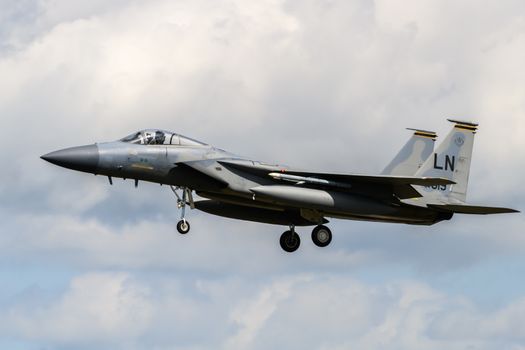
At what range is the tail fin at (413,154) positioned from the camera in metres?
36.3

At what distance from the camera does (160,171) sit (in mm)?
32281

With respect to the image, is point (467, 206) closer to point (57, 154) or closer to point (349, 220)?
point (349, 220)

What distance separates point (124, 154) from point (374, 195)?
23.1ft

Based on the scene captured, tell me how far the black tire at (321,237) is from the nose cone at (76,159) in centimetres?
664

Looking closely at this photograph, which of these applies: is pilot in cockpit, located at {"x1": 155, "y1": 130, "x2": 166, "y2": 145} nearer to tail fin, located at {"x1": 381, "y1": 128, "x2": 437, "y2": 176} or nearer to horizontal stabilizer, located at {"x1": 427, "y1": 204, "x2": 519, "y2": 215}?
tail fin, located at {"x1": 381, "y1": 128, "x2": 437, "y2": 176}

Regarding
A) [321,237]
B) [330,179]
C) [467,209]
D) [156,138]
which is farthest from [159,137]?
[467,209]

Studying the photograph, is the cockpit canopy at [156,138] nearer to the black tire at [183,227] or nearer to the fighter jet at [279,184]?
the fighter jet at [279,184]

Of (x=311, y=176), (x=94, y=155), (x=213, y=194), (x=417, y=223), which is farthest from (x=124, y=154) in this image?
(x=417, y=223)

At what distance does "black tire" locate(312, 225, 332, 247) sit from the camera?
34.3 m

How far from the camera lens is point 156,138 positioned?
32469 mm

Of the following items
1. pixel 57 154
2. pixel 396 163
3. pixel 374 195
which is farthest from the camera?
pixel 396 163

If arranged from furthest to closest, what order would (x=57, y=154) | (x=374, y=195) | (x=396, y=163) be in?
(x=396, y=163) → (x=374, y=195) → (x=57, y=154)

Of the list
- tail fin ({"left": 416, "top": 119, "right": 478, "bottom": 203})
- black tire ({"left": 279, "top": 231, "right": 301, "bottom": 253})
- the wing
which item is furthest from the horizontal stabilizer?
black tire ({"left": 279, "top": 231, "right": 301, "bottom": 253})

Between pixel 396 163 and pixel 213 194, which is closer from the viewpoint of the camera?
pixel 213 194
